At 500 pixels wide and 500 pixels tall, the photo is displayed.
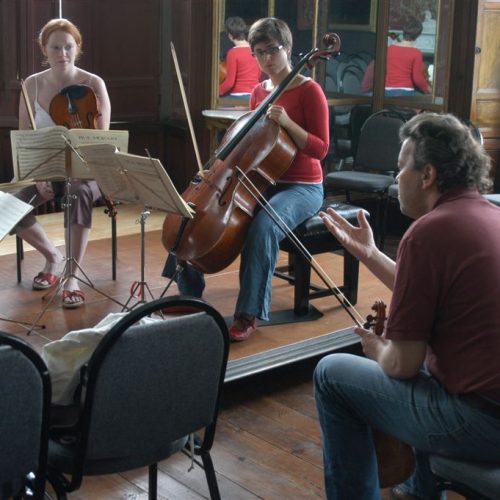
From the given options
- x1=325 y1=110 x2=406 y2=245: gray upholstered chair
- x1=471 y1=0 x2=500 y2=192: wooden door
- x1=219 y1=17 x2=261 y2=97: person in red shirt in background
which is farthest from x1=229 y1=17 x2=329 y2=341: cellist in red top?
x1=219 y1=17 x2=261 y2=97: person in red shirt in background

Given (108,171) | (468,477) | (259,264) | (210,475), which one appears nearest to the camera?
(468,477)

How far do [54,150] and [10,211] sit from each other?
717 mm

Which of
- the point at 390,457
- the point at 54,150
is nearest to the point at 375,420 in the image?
the point at 390,457

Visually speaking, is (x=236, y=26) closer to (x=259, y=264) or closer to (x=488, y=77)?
(x=488, y=77)

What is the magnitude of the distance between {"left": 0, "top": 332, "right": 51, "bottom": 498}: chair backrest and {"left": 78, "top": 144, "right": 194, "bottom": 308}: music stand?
1167 mm

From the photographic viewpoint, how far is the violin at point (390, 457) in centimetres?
222

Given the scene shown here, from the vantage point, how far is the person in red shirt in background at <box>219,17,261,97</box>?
5945 millimetres

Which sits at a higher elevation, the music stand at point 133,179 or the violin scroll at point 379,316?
the music stand at point 133,179

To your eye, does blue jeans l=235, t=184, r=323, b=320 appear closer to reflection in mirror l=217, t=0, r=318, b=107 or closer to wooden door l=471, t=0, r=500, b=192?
wooden door l=471, t=0, r=500, b=192

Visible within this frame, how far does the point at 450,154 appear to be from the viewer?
6.60 feet

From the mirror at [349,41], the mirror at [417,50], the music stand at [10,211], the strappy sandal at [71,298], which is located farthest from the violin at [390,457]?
the mirror at [349,41]

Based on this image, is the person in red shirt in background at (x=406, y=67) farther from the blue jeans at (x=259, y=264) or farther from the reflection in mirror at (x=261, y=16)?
the blue jeans at (x=259, y=264)

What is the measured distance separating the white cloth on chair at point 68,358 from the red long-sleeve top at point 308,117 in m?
1.82

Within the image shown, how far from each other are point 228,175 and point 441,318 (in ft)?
5.07
